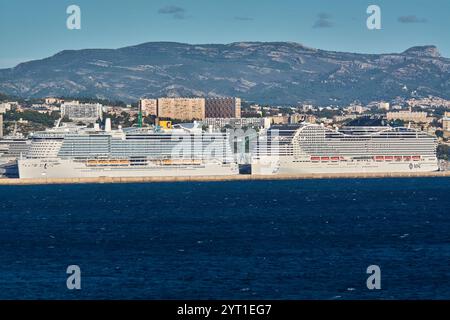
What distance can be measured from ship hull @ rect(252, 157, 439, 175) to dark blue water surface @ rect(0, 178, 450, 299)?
A: 2481 centimetres

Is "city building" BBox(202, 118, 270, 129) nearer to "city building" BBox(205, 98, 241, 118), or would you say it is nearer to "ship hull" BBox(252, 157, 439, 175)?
"city building" BBox(205, 98, 241, 118)

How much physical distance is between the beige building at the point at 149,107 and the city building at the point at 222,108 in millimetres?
5693

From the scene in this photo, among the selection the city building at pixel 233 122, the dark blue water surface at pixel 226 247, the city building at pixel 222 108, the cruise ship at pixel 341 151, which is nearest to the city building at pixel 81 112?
the city building at pixel 233 122

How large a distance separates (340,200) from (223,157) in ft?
89.0

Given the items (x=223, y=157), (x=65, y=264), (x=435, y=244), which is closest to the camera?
(x=65, y=264)

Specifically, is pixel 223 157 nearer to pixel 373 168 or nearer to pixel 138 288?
pixel 373 168

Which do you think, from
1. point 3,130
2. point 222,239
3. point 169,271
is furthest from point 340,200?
point 3,130

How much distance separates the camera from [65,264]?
22188 millimetres

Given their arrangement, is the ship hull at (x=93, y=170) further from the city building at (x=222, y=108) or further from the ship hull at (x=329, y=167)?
the city building at (x=222, y=108)

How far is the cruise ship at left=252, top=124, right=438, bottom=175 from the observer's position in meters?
77.2

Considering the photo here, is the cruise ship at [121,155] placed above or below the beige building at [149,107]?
below

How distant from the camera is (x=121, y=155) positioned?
2938 inches

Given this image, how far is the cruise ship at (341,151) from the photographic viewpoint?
253 feet

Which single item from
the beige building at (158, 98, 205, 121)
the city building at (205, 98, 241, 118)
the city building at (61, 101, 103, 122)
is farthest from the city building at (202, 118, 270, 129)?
the city building at (61, 101, 103, 122)
